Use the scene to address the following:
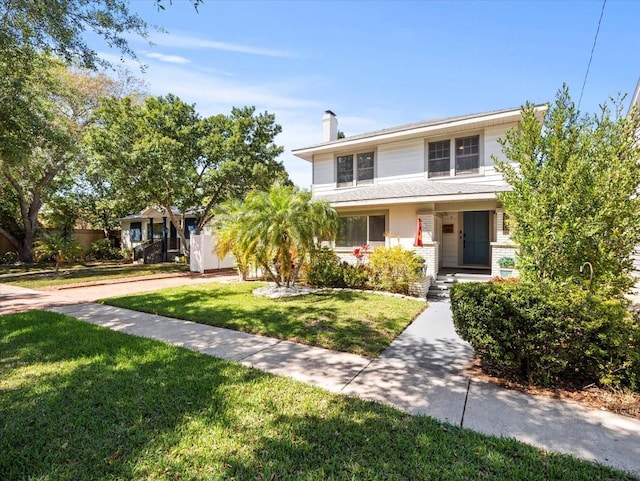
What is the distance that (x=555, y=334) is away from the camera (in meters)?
3.61

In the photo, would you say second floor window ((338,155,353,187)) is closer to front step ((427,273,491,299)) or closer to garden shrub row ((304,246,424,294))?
garden shrub row ((304,246,424,294))

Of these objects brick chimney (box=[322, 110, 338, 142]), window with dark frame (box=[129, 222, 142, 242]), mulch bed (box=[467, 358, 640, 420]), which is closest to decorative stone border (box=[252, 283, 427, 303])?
mulch bed (box=[467, 358, 640, 420])

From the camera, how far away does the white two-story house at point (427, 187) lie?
10.8 meters

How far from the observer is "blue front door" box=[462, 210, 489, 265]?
13.1 meters

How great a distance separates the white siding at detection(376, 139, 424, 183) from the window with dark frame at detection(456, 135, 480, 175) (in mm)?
1326

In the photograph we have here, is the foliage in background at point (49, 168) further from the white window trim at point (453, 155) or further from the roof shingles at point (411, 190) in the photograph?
the white window trim at point (453, 155)

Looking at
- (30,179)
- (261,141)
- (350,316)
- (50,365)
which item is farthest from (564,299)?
(30,179)

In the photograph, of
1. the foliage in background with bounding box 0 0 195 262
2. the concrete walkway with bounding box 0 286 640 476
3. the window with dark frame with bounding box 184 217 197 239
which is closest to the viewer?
the concrete walkway with bounding box 0 286 640 476

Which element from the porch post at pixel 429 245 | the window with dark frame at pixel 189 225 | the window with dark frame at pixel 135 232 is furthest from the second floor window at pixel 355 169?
the window with dark frame at pixel 135 232

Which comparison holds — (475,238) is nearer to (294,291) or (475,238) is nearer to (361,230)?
(361,230)

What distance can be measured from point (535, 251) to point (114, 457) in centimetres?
536

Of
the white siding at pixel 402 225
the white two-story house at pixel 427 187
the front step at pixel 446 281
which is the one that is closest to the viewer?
the front step at pixel 446 281

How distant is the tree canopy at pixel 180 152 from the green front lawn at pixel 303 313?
7.82m

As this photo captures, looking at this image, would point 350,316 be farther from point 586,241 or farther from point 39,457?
point 39,457
